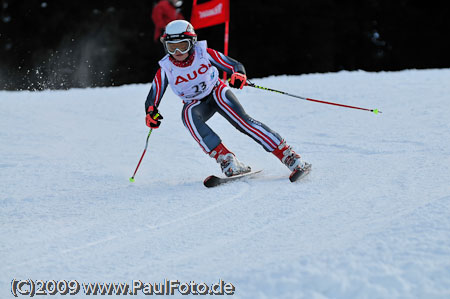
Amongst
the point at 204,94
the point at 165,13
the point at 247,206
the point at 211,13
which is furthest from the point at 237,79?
the point at 211,13

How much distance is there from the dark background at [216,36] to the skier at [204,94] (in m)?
11.7

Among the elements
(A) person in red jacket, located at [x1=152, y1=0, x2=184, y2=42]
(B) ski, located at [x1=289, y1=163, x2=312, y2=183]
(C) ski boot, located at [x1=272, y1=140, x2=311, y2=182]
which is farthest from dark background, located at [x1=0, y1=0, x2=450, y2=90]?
(B) ski, located at [x1=289, y1=163, x2=312, y2=183]

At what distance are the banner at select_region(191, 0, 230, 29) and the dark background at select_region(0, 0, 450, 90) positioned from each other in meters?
6.14

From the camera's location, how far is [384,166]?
162 inches

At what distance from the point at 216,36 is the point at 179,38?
39.6 feet

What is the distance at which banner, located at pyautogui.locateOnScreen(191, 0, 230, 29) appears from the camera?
9118 mm

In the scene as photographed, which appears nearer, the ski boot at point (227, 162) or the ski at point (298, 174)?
the ski at point (298, 174)

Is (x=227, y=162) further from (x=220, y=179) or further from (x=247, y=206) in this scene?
(x=247, y=206)

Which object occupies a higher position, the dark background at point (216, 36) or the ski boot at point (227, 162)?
the ski boot at point (227, 162)

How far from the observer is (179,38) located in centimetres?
392

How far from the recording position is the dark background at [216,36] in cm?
1593

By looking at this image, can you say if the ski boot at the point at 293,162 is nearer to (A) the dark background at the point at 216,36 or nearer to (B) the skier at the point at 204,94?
(B) the skier at the point at 204,94

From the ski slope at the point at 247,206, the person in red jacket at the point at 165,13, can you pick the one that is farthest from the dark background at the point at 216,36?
the ski slope at the point at 247,206

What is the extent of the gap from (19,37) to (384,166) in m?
14.5
